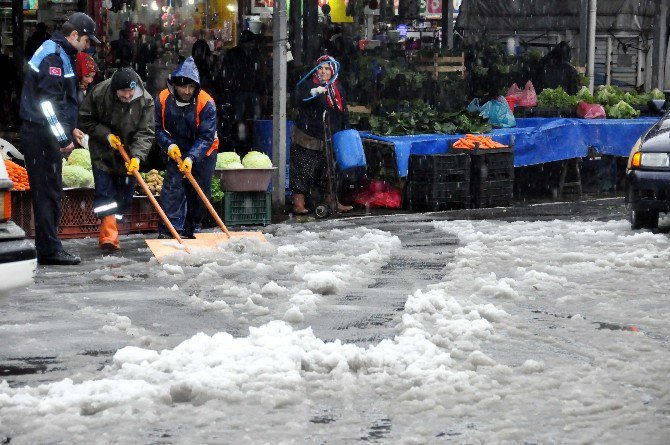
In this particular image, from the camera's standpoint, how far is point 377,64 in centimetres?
1916

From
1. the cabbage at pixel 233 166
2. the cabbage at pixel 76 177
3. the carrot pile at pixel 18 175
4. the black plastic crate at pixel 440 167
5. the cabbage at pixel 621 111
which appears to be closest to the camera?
the carrot pile at pixel 18 175

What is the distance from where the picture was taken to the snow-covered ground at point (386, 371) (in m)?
6.02

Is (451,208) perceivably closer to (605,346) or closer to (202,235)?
(202,235)

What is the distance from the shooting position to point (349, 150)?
16734mm

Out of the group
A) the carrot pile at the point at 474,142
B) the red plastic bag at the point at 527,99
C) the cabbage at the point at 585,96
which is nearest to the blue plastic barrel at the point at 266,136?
the carrot pile at the point at 474,142

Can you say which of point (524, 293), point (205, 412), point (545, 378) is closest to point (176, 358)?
point (205, 412)

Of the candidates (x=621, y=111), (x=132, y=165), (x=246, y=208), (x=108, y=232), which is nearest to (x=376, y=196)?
(x=246, y=208)

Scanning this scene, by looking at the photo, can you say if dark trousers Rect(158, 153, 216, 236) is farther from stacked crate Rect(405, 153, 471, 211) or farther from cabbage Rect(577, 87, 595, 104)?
cabbage Rect(577, 87, 595, 104)

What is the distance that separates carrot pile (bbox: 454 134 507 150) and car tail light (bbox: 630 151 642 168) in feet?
12.1

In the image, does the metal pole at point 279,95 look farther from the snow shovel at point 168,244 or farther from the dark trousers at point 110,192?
the snow shovel at point 168,244

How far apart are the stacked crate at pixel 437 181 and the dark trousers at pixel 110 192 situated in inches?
224

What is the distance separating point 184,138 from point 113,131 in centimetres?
74

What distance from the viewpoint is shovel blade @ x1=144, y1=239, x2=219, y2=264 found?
11.7 meters

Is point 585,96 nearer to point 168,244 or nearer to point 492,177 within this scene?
point 492,177
